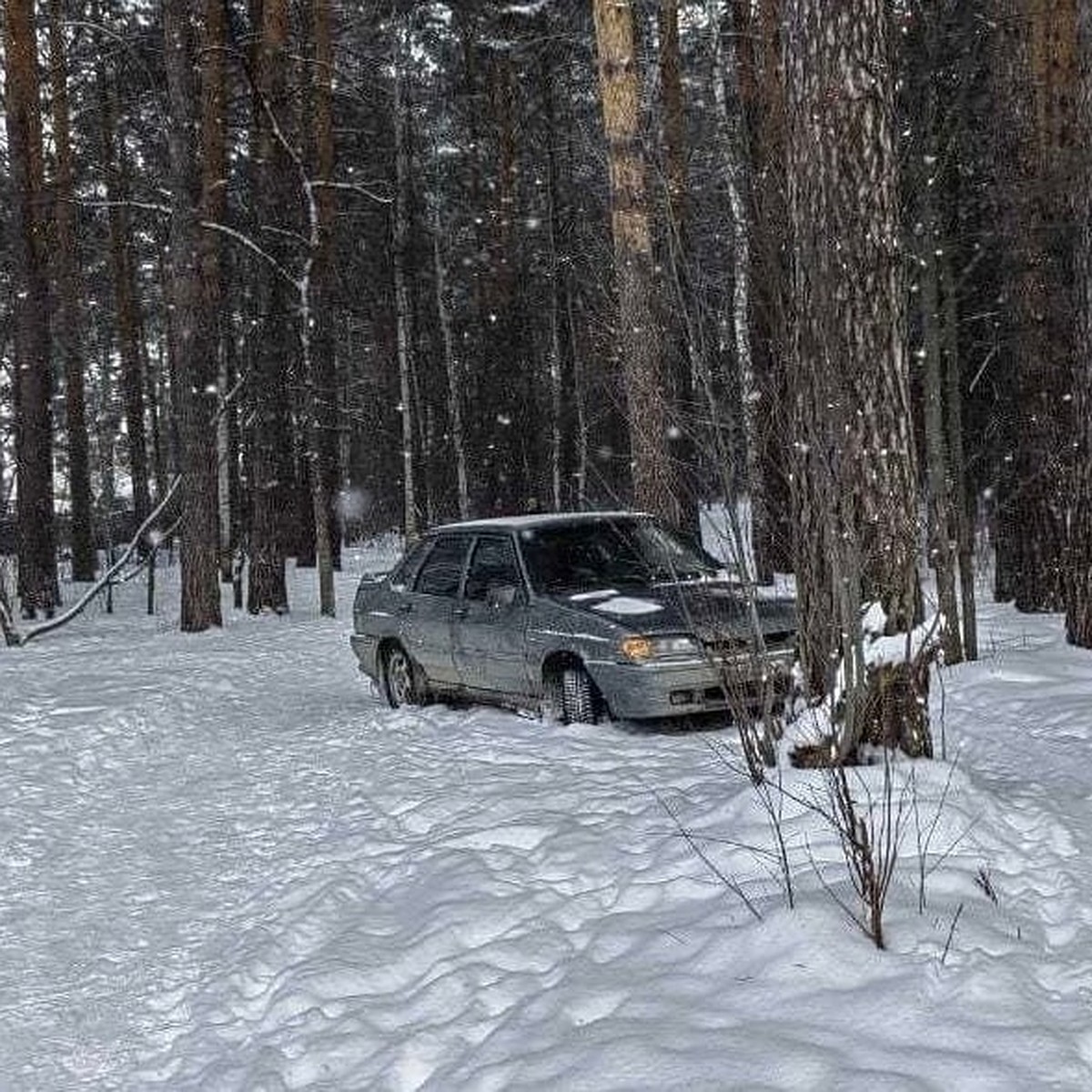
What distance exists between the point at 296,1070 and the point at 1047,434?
1045cm

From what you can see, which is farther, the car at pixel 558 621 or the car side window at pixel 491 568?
the car side window at pixel 491 568

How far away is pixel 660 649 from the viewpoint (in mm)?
7762

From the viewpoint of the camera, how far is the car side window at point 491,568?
29.9ft

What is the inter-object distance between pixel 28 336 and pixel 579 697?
12712mm

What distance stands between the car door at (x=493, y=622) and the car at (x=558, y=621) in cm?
1

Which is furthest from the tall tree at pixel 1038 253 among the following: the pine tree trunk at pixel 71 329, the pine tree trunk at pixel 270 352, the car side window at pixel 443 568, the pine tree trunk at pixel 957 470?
the pine tree trunk at pixel 71 329

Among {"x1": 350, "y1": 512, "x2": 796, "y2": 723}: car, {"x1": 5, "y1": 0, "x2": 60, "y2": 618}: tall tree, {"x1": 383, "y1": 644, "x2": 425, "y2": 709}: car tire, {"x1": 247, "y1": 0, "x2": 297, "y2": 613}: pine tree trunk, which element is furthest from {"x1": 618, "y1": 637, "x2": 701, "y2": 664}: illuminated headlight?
{"x1": 5, "y1": 0, "x2": 60, "y2": 618}: tall tree

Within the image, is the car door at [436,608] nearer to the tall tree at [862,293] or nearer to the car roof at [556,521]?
the car roof at [556,521]

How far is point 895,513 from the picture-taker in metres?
5.64

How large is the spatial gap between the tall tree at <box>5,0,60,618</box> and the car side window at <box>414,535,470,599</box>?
9.63m

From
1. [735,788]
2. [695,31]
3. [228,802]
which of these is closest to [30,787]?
[228,802]

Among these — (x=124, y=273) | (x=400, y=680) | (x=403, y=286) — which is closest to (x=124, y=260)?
(x=124, y=273)

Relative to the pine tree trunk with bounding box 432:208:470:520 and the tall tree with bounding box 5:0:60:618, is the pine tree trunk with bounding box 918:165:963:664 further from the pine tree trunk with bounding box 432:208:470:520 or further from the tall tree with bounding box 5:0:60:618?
the pine tree trunk with bounding box 432:208:470:520

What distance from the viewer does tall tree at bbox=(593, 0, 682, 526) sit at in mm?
10953
